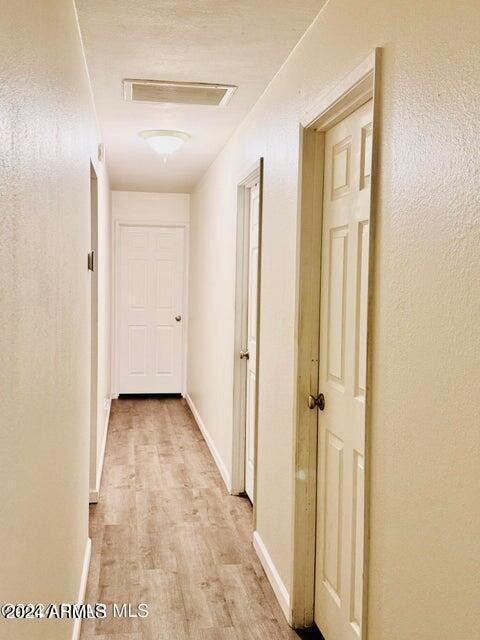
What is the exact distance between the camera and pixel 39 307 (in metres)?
1.53

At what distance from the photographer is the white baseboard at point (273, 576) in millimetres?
2723

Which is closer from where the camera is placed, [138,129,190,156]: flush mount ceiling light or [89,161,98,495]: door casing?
[89,161,98,495]: door casing

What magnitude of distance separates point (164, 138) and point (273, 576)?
284 centimetres

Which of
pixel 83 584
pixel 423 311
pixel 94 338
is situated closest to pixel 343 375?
pixel 423 311

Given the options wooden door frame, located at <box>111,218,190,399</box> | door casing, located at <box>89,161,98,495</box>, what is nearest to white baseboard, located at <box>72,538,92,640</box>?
door casing, located at <box>89,161,98,495</box>

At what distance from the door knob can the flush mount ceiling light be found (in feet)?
7.94

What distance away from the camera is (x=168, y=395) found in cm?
767

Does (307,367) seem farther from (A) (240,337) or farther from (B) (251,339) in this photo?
(A) (240,337)

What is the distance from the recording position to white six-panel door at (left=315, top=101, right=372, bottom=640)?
2186 mm

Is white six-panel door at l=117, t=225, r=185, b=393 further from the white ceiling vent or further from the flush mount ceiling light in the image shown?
the white ceiling vent

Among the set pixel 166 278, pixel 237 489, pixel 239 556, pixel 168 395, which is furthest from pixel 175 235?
pixel 239 556

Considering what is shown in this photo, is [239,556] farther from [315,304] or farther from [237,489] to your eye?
[315,304]

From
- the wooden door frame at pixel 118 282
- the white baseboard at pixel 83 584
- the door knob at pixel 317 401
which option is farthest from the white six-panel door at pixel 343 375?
the wooden door frame at pixel 118 282

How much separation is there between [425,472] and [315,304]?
1.18 metres
